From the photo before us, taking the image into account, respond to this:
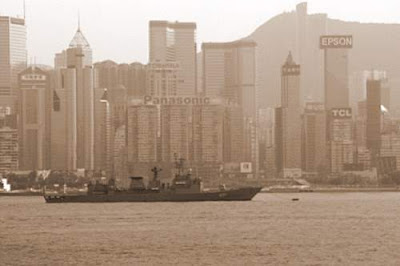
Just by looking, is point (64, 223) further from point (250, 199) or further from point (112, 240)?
point (250, 199)

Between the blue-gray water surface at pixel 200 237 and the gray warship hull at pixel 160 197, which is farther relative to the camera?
the gray warship hull at pixel 160 197

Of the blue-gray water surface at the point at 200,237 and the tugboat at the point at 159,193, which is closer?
the blue-gray water surface at the point at 200,237

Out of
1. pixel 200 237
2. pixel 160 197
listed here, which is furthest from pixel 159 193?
pixel 200 237

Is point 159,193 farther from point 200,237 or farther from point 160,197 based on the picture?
point 200,237

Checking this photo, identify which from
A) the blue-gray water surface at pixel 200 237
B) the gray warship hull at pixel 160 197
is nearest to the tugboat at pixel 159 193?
the gray warship hull at pixel 160 197

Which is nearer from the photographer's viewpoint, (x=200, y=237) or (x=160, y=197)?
(x=200, y=237)

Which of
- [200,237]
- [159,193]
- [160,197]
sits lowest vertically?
[200,237]

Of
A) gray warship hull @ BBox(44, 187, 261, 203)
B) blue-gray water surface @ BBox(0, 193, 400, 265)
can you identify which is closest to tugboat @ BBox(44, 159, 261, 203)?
gray warship hull @ BBox(44, 187, 261, 203)

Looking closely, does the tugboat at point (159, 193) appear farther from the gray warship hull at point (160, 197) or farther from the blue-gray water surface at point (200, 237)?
the blue-gray water surface at point (200, 237)

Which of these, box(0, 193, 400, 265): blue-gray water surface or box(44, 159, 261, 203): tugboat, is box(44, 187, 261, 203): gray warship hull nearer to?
box(44, 159, 261, 203): tugboat
